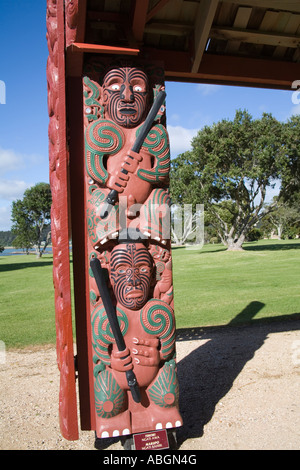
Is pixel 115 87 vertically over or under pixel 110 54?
under

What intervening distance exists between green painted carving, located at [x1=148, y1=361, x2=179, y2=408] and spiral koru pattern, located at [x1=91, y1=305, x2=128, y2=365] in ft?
1.44

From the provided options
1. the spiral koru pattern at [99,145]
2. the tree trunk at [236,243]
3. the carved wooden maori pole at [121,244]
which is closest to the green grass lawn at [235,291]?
the carved wooden maori pole at [121,244]

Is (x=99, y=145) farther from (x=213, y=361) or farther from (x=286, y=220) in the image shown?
(x=286, y=220)

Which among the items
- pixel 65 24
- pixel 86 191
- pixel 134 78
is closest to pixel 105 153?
pixel 86 191

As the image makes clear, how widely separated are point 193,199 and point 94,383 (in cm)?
2030

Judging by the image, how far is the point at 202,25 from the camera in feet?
11.1

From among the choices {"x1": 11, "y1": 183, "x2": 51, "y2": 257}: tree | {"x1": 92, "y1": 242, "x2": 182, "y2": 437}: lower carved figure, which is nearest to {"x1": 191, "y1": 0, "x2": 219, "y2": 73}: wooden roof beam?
{"x1": 92, "y1": 242, "x2": 182, "y2": 437}: lower carved figure

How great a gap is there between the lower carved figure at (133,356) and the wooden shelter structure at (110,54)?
242 mm

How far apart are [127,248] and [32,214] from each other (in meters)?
28.6

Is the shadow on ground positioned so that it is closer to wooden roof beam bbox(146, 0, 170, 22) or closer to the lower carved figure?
the lower carved figure

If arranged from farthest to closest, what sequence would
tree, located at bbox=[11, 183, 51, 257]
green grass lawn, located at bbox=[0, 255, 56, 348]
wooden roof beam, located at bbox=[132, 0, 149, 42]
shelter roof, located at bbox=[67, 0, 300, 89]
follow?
tree, located at bbox=[11, 183, 51, 257] < green grass lawn, located at bbox=[0, 255, 56, 348] < shelter roof, located at bbox=[67, 0, 300, 89] < wooden roof beam, located at bbox=[132, 0, 149, 42]

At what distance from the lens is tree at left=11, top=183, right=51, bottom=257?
29484 millimetres

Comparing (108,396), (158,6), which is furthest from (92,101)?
(108,396)

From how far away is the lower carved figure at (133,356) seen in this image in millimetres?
2926
